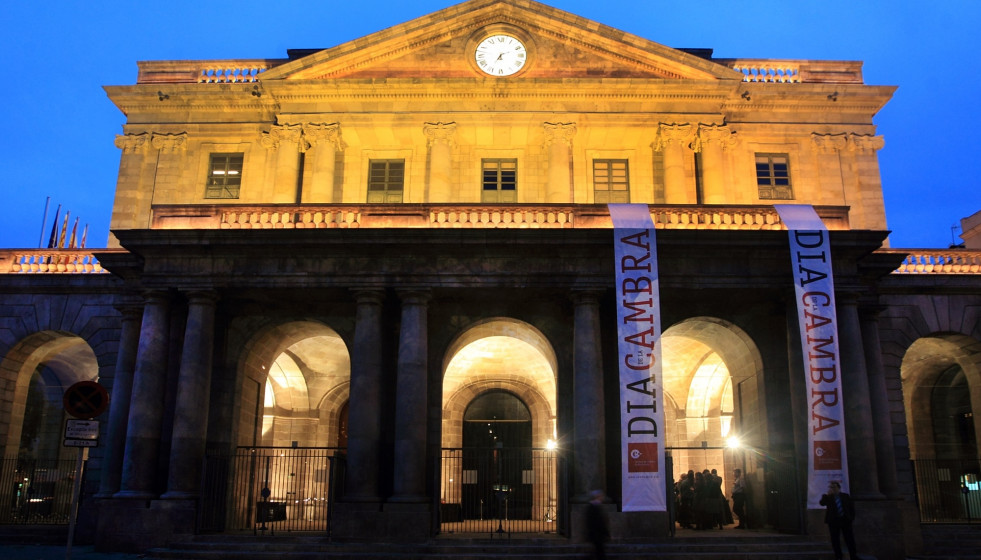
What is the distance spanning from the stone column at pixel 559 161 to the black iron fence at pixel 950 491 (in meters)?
15.4

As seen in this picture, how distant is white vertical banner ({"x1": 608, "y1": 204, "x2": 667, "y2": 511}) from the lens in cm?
1897

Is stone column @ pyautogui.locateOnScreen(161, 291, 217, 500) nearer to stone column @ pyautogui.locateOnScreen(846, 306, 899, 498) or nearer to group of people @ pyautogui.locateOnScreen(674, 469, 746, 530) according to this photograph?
group of people @ pyautogui.locateOnScreen(674, 469, 746, 530)

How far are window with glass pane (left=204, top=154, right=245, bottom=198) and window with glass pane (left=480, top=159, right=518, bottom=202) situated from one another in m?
8.52

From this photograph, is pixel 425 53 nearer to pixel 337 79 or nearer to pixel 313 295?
pixel 337 79

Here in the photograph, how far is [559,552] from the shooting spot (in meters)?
18.4

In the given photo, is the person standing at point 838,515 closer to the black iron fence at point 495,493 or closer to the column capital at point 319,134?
the black iron fence at point 495,493

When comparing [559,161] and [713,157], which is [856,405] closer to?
→ [713,157]

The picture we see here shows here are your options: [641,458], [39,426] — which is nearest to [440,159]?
[641,458]

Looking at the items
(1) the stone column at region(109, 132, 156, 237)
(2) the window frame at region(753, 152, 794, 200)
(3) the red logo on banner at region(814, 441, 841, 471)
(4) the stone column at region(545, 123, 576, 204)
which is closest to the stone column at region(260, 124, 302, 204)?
(1) the stone column at region(109, 132, 156, 237)

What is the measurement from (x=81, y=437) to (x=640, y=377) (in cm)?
1231

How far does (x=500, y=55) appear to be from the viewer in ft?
89.4

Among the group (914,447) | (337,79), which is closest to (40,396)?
(337,79)

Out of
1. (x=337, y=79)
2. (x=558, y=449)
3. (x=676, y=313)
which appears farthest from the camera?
(x=337, y=79)

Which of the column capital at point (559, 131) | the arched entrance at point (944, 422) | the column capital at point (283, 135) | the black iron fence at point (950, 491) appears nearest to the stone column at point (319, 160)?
the column capital at point (283, 135)
